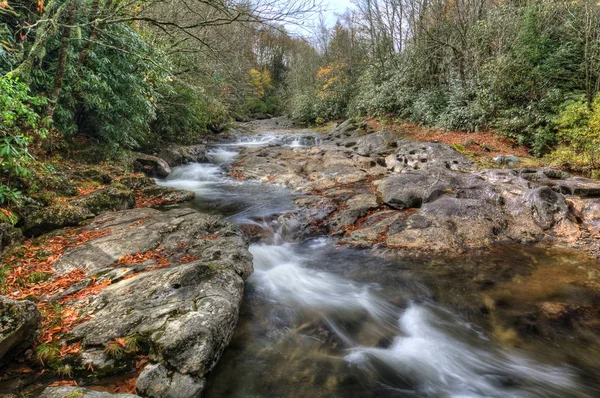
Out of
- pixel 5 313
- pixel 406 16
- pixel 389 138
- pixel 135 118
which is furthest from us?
pixel 406 16

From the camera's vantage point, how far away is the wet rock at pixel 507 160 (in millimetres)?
9734

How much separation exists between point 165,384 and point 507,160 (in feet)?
36.1

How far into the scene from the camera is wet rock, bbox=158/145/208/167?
13.0 meters

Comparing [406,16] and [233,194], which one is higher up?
[406,16]

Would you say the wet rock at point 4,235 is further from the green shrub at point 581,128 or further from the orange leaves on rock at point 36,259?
the green shrub at point 581,128

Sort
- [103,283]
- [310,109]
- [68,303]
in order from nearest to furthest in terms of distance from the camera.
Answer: [68,303]
[103,283]
[310,109]

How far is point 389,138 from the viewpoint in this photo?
14312mm

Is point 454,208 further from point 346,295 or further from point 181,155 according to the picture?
point 181,155

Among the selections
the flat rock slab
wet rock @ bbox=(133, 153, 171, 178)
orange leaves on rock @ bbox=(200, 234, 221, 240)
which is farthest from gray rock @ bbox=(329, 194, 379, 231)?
wet rock @ bbox=(133, 153, 171, 178)

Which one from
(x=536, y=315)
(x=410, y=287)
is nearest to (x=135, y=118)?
(x=410, y=287)

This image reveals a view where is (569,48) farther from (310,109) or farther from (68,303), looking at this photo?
(310,109)

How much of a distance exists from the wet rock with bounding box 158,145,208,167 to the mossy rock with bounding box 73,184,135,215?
5900 mm

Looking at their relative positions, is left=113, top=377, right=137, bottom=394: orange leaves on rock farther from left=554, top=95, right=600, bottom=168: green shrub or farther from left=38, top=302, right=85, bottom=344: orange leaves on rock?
left=554, top=95, right=600, bottom=168: green shrub

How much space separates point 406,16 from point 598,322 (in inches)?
777
